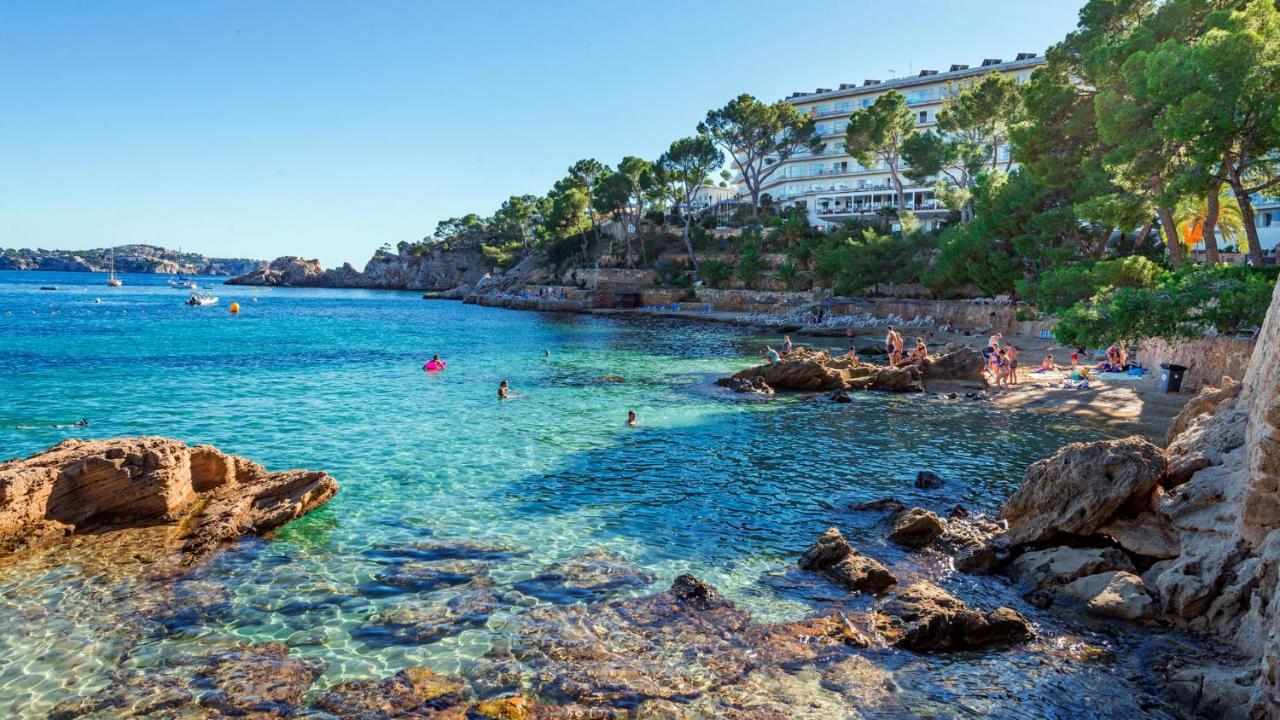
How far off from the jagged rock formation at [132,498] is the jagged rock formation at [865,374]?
20642mm

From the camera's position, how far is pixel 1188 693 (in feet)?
25.6

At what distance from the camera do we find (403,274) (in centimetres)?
17762

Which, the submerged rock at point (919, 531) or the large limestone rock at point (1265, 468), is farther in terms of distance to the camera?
the submerged rock at point (919, 531)

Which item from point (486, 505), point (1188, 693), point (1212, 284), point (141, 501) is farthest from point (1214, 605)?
point (141, 501)

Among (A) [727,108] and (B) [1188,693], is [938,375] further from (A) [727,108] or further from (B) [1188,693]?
(A) [727,108]

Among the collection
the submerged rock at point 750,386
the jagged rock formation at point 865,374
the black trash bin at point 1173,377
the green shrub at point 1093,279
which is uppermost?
the green shrub at point 1093,279

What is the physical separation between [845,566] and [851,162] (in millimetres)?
91239

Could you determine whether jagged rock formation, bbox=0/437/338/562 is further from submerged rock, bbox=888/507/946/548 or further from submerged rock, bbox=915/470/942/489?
submerged rock, bbox=915/470/942/489

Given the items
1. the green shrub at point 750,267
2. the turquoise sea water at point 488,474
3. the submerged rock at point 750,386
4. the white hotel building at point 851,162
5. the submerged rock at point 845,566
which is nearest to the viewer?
the turquoise sea water at point 488,474

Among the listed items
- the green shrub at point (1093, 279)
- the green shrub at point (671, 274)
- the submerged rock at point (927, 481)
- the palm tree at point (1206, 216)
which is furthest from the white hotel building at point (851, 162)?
the submerged rock at point (927, 481)

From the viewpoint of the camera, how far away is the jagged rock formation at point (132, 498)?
11922mm

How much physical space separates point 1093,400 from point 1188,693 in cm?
2043

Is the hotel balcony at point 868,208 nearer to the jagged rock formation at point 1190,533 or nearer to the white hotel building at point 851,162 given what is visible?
the white hotel building at point 851,162

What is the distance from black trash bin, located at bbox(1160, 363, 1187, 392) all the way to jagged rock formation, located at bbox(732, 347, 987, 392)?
6.38 m
